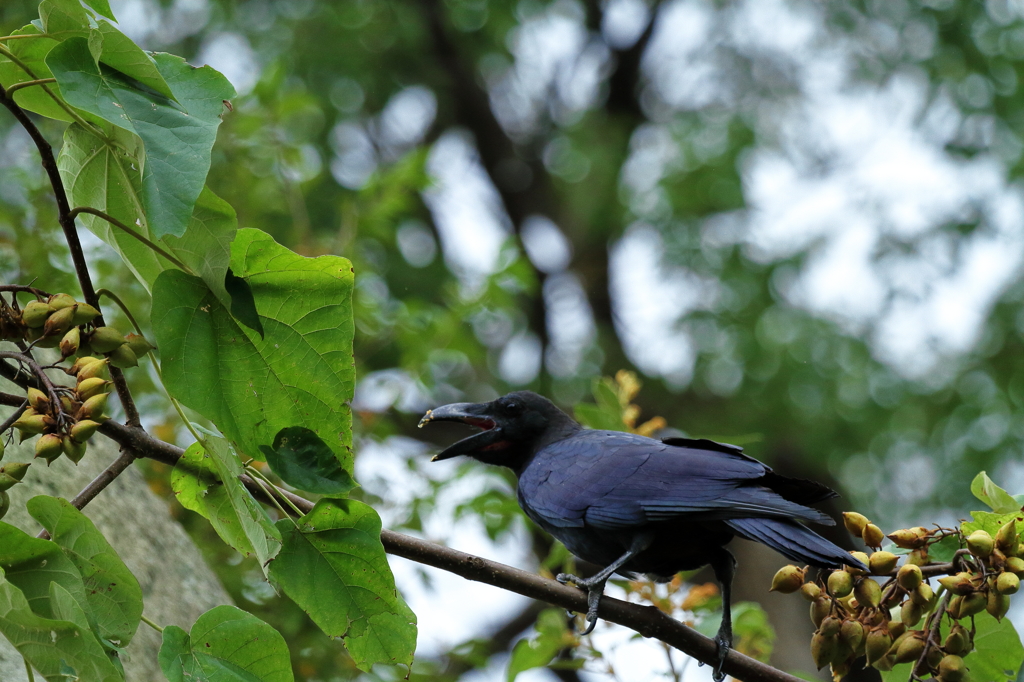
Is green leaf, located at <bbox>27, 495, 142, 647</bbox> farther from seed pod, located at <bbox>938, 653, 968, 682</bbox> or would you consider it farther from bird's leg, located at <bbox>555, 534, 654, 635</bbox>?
seed pod, located at <bbox>938, 653, 968, 682</bbox>

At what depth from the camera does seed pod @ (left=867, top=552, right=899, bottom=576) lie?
1719mm

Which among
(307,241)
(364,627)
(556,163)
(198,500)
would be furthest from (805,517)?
(556,163)

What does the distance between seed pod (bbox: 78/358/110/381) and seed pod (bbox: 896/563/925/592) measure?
4.60ft

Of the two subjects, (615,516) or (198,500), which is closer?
(198,500)

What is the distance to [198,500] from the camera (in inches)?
63.1

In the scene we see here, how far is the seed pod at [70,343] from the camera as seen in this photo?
1366 millimetres

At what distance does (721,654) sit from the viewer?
1.99 m

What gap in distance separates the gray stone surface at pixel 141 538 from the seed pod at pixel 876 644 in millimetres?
1621

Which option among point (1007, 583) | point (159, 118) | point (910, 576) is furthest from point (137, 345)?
point (1007, 583)

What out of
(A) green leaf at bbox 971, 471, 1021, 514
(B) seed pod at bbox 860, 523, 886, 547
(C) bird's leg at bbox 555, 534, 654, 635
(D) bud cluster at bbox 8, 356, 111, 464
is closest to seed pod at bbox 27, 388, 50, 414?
(D) bud cluster at bbox 8, 356, 111, 464

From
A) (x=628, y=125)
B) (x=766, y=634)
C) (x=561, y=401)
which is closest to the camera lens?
(x=766, y=634)

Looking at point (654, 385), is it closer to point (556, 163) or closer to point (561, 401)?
point (561, 401)

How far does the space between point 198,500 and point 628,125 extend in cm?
716

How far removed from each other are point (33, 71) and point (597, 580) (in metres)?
1.53
